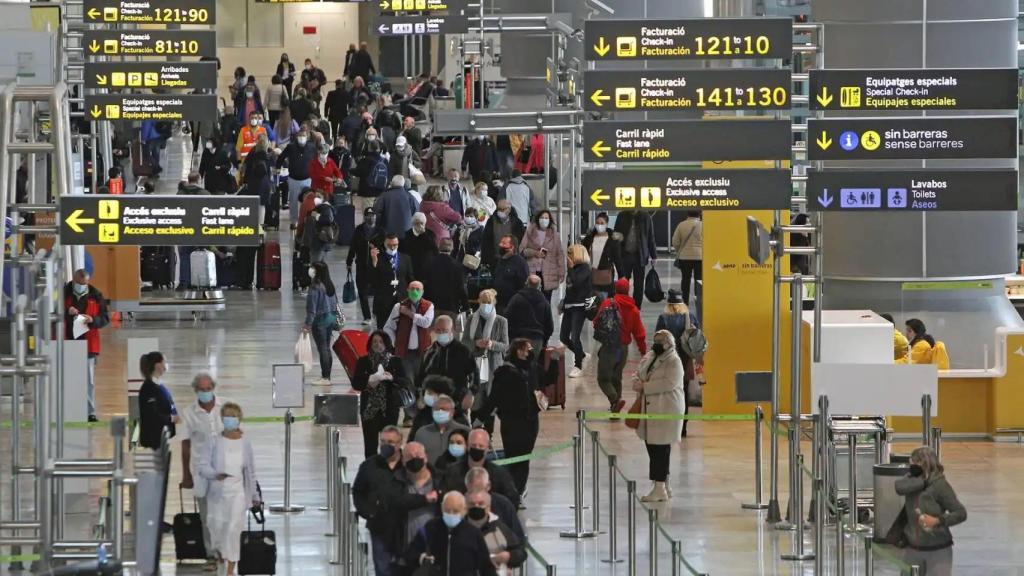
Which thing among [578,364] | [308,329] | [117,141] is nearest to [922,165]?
[578,364]

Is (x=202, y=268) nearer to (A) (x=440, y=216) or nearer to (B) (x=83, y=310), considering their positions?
(A) (x=440, y=216)

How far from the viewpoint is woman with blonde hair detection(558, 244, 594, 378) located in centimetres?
2415

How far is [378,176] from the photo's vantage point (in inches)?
1294

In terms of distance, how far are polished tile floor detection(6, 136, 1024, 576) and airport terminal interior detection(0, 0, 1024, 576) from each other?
0.18ft

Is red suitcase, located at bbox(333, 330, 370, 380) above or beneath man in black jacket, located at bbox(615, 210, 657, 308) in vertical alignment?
beneath

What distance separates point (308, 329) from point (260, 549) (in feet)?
26.1

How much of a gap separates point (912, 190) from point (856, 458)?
2.20m

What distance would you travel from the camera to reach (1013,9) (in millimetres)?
22234

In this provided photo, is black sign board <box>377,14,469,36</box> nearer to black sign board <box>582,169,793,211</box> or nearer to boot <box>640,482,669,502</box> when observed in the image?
black sign board <box>582,169,793,211</box>

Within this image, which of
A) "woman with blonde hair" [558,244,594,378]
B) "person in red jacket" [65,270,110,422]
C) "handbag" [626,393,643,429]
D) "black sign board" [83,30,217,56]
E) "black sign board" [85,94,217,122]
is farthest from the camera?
"black sign board" [83,30,217,56]

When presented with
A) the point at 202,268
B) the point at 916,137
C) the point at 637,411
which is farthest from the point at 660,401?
the point at 202,268

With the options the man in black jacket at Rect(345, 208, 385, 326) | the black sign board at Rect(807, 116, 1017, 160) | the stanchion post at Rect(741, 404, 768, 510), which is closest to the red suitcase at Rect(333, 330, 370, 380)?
the stanchion post at Rect(741, 404, 768, 510)

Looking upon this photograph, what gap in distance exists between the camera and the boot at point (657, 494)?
18.4m

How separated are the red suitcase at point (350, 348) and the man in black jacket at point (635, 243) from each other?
707 cm
